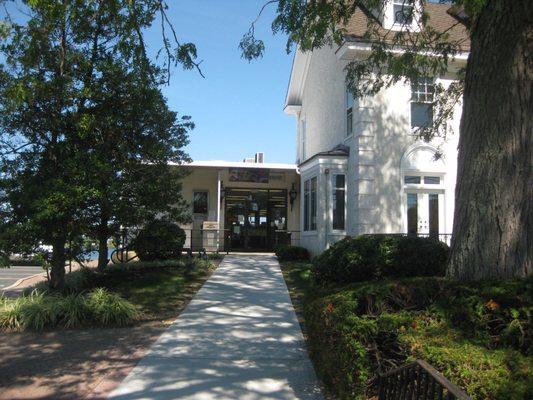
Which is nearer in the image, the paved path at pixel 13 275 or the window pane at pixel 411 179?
the paved path at pixel 13 275

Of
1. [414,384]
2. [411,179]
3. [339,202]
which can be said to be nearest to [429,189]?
[411,179]

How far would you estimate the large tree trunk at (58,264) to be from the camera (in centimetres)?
971

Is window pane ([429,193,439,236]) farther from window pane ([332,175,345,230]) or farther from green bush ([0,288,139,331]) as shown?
green bush ([0,288,139,331])

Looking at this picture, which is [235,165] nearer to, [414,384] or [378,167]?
[378,167]

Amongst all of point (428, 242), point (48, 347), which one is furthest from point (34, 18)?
point (428, 242)

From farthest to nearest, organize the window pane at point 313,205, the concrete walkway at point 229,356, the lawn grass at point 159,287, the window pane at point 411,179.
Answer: the window pane at point 313,205, the window pane at point 411,179, the lawn grass at point 159,287, the concrete walkway at point 229,356

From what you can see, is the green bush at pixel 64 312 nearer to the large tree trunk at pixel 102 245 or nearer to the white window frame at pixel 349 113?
the large tree trunk at pixel 102 245

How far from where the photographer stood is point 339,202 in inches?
615

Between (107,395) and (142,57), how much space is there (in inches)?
183

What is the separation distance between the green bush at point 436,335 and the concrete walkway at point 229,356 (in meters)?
0.68

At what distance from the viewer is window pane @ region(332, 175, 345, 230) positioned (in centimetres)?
1556

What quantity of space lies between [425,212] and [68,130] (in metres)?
10.4

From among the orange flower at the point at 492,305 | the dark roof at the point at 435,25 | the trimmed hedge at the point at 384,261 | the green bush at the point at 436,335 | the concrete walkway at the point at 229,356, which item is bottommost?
the concrete walkway at the point at 229,356

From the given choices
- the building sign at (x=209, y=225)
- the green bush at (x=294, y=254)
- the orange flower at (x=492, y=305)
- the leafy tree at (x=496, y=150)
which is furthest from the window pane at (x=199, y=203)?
the orange flower at (x=492, y=305)
